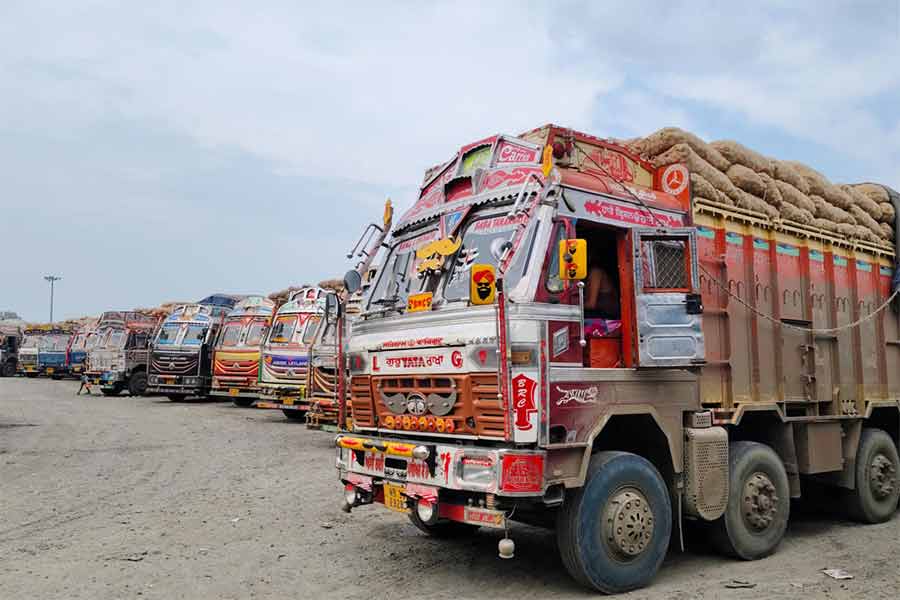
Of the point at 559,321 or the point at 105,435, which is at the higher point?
the point at 559,321

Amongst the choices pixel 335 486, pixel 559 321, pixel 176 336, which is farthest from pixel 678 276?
pixel 176 336

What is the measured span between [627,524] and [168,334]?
2174 cm

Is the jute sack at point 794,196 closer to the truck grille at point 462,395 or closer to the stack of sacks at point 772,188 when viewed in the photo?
the stack of sacks at point 772,188

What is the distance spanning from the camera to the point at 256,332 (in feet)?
71.9

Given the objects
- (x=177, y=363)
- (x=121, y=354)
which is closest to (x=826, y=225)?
(x=177, y=363)

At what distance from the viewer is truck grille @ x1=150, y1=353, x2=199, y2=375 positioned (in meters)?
24.5

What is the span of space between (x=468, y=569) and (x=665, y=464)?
185cm

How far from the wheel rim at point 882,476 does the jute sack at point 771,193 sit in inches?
118

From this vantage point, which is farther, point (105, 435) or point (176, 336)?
point (176, 336)

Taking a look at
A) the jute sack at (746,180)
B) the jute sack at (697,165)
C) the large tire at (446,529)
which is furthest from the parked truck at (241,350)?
the jute sack at (697,165)

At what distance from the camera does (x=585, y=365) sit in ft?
19.1

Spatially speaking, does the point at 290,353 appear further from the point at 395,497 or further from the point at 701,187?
the point at 701,187

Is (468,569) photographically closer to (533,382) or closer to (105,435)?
(533,382)

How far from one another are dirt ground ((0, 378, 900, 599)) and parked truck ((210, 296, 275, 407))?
A: 9330 millimetres
